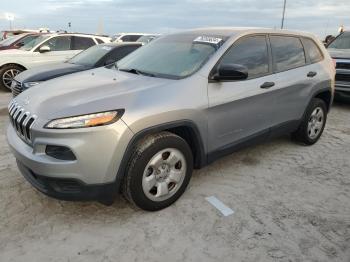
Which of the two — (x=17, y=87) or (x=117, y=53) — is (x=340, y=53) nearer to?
(x=117, y=53)

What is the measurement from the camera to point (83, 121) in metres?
2.90

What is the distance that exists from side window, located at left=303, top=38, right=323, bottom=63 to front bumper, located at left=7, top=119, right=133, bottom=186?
3.26 m

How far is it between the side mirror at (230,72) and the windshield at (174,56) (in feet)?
0.67

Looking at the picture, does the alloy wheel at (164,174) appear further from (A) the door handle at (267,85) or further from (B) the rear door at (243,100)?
(A) the door handle at (267,85)

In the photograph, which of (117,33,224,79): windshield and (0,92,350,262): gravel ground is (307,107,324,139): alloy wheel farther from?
(117,33,224,79): windshield

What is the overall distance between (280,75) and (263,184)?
137 cm

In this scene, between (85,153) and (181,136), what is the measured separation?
3.54 feet

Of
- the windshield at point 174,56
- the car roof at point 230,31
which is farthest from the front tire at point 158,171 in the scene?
the car roof at point 230,31

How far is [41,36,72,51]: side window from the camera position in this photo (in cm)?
1041

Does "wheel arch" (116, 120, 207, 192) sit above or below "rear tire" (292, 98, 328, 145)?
above

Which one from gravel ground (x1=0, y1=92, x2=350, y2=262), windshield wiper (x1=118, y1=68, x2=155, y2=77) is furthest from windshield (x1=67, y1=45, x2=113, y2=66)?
gravel ground (x1=0, y1=92, x2=350, y2=262)

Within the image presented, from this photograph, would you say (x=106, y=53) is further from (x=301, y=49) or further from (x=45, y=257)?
(x=45, y=257)

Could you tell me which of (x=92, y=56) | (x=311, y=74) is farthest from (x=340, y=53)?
(x=92, y=56)

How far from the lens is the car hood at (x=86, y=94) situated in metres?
2.99
